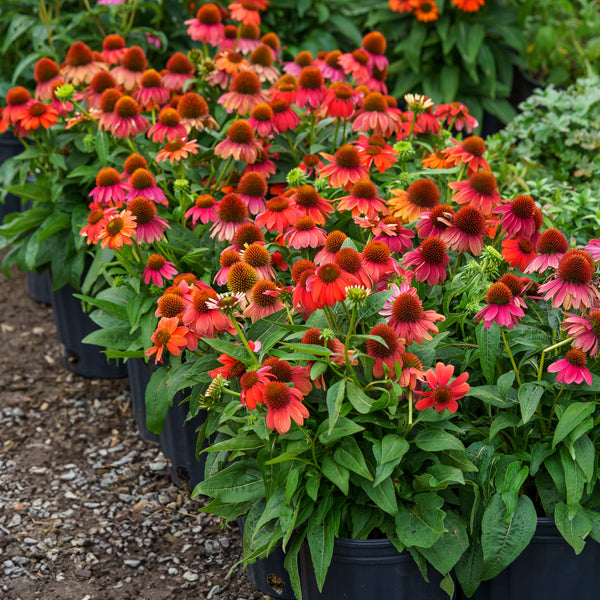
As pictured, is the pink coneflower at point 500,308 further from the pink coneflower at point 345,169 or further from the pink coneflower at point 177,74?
the pink coneflower at point 177,74

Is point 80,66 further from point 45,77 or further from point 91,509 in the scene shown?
point 91,509

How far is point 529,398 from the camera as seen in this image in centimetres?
176

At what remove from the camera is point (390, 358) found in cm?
171

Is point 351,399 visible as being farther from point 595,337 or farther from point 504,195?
point 504,195

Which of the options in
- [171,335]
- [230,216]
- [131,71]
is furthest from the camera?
[131,71]

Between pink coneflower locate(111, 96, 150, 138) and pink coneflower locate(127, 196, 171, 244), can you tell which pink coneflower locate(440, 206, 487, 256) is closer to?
pink coneflower locate(127, 196, 171, 244)

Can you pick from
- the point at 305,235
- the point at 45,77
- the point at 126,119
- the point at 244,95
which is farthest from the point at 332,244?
the point at 45,77

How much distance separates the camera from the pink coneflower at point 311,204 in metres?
2.11

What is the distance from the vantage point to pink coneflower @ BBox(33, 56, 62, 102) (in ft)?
9.39

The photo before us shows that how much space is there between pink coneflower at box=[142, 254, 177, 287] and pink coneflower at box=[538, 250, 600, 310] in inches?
38.9

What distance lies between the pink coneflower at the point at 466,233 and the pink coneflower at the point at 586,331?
1.05ft

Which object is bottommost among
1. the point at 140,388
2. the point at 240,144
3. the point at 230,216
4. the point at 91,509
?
the point at 91,509

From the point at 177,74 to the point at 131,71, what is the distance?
16 cm

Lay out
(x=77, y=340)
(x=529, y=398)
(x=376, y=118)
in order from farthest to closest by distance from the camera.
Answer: (x=77, y=340) → (x=376, y=118) → (x=529, y=398)
